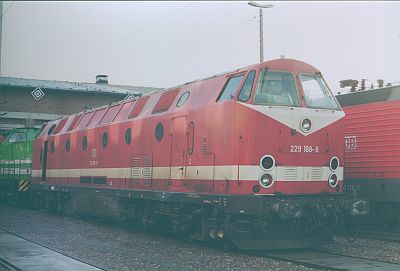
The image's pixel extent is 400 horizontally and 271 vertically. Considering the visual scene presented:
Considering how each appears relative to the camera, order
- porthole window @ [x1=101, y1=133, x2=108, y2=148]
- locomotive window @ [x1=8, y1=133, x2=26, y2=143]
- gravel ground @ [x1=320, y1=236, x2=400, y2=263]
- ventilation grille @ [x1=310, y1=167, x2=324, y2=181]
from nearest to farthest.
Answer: gravel ground @ [x1=320, y1=236, x2=400, y2=263]
ventilation grille @ [x1=310, y1=167, x2=324, y2=181]
porthole window @ [x1=101, y1=133, x2=108, y2=148]
locomotive window @ [x1=8, y1=133, x2=26, y2=143]

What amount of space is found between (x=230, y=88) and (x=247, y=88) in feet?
1.61

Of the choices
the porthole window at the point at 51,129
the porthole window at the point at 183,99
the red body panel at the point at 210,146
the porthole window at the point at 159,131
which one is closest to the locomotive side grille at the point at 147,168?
the red body panel at the point at 210,146

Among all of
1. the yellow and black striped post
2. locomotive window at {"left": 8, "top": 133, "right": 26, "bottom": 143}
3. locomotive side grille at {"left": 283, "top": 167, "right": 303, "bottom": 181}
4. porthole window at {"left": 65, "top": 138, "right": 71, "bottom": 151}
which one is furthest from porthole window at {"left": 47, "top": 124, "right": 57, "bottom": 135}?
locomotive side grille at {"left": 283, "top": 167, "right": 303, "bottom": 181}

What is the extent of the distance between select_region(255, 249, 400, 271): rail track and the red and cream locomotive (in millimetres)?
282

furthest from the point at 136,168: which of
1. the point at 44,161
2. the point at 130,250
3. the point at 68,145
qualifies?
the point at 44,161

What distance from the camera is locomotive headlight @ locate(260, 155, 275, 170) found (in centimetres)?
1075

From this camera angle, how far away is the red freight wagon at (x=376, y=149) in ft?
46.7

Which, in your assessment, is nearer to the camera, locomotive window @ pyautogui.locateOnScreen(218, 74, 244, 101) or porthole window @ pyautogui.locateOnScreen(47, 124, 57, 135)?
locomotive window @ pyautogui.locateOnScreen(218, 74, 244, 101)

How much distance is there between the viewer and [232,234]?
1093cm

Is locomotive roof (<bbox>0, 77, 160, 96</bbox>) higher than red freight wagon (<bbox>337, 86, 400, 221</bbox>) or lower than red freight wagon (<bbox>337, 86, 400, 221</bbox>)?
higher

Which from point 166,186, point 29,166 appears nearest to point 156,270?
point 166,186

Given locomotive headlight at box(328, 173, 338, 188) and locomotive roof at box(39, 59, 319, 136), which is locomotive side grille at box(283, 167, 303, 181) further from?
locomotive roof at box(39, 59, 319, 136)

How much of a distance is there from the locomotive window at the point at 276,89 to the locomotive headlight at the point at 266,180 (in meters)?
1.47

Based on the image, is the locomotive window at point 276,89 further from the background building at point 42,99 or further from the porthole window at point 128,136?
the background building at point 42,99
